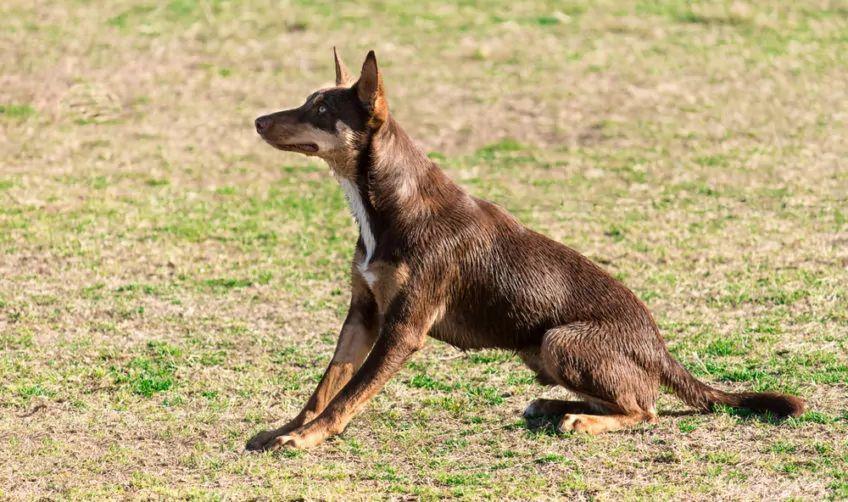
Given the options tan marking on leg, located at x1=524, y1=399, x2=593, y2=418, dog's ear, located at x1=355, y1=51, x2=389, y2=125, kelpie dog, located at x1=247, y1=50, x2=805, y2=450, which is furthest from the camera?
tan marking on leg, located at x1=524, y1=399, x2=593, y2=418

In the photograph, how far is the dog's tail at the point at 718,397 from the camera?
7.30 metres

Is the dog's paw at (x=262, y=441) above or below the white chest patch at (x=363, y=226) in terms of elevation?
below

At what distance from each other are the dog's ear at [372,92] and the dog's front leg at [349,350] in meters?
1.01

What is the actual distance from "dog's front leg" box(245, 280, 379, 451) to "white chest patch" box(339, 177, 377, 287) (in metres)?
0.18

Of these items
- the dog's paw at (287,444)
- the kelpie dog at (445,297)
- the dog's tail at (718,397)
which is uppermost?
the kelpie dog at (445,297)

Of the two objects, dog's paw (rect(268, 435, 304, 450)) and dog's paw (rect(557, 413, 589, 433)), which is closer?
dog's paw (rect(268, 435, 304, 450))

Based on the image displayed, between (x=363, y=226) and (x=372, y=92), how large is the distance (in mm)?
785

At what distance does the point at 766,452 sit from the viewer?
6934 mm

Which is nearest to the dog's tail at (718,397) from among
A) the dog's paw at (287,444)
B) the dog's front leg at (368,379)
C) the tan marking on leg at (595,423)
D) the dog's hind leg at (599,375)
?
the dog's hind leg at (599,375)

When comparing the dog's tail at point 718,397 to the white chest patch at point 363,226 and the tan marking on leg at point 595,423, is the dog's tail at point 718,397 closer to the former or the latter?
the tan marking on leg at point 595,423

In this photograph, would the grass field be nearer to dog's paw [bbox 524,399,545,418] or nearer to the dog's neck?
dog's paw [bbox 524,399,545,418]

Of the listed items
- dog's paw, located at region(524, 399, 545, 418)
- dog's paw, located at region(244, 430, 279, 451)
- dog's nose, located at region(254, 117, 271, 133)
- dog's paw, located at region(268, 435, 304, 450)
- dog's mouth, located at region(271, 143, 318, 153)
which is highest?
dog's nose, located at region(254, 117, 271, 133)

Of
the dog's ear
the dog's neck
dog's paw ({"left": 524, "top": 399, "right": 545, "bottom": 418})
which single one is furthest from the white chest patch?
dog's paw ({"left": 524, "top": 399, "right": 545, "bottom": 418})

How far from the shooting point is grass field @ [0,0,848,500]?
694 cm
